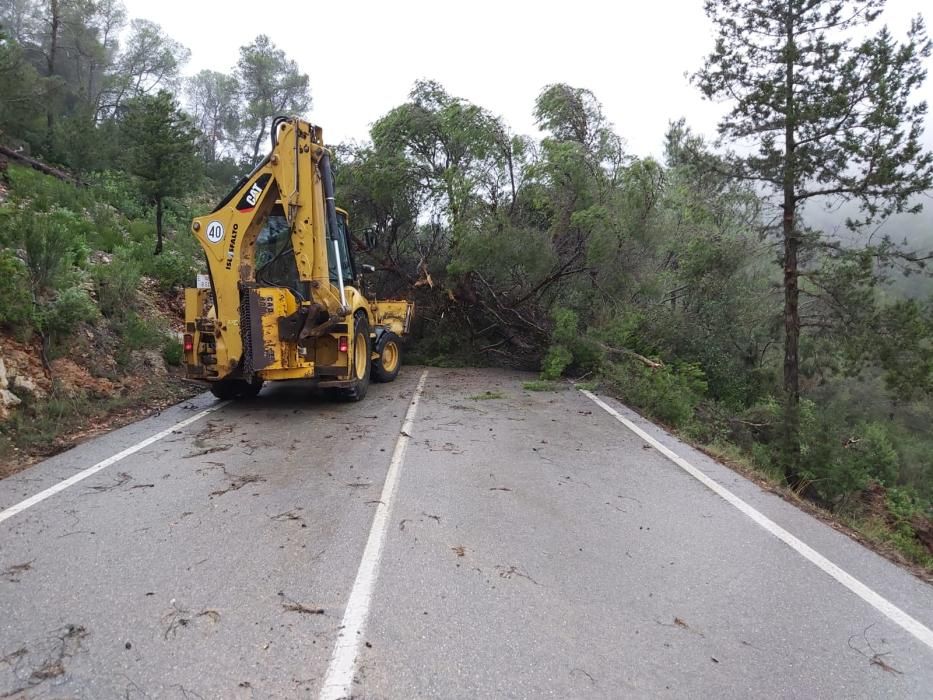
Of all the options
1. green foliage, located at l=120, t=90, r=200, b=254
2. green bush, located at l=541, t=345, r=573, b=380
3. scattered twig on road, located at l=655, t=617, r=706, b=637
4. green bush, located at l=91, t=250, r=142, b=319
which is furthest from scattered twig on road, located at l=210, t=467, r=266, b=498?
green foliage, located at l=120, t=90, r=200, b=254

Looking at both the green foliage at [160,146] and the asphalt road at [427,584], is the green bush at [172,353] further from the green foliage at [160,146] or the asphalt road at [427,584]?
the green foliage at [160,146]

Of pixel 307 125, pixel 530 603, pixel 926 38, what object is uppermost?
pixel 926 38

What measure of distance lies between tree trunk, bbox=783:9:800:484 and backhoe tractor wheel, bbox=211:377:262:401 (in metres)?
9.85

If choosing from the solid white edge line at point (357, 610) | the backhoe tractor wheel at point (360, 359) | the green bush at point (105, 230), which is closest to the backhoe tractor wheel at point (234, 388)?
the backhoe tractor wheel at point (360, 359)

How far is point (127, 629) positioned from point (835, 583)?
446cm

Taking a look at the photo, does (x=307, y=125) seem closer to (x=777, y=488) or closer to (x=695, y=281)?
(x=777, y=488)

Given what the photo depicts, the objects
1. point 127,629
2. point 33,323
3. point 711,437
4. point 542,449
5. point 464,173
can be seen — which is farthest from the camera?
point 464,173

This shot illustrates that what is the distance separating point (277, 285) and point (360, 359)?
5.90 feet

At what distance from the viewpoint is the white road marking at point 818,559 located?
354 centimetres

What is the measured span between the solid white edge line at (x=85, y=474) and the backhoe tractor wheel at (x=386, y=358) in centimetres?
401

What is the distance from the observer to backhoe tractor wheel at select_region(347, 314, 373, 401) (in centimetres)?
923

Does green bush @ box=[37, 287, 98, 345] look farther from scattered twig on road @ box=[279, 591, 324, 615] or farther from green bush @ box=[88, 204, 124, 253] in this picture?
scattered twig on road @ box=[279, 591, 324, 615]

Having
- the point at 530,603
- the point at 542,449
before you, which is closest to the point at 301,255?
the point at 542,449

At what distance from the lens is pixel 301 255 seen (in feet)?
29.3
